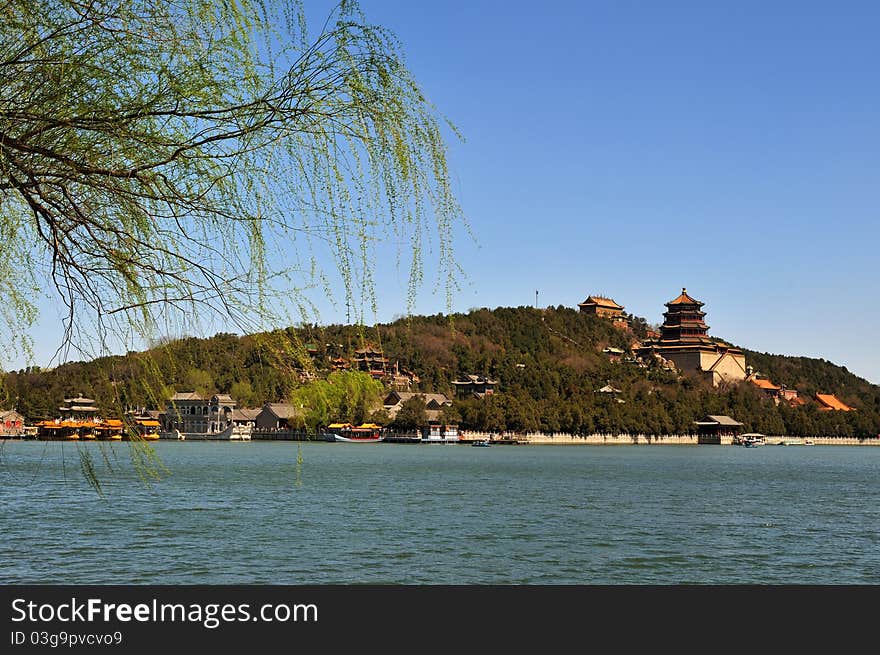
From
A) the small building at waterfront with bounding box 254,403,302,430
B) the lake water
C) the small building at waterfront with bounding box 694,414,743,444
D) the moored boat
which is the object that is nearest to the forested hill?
the small building at waterfront with bounding box 694,414,743,444

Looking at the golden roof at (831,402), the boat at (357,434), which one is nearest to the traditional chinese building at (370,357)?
the boat at (357,434)

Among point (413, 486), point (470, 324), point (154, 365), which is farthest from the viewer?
point (470, 324)

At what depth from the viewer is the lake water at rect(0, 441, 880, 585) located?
13047 mm

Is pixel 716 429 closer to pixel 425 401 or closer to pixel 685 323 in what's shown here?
pixel 685 323

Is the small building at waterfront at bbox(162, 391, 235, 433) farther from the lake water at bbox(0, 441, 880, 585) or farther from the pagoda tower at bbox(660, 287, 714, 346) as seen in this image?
the lake water at bbox(0, 441, 880, 585)

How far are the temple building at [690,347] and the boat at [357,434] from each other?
28897 millimetres

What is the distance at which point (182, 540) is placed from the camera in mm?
15625

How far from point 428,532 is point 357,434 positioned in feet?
208

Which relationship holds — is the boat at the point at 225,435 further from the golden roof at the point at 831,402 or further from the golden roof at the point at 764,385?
the golden roof at the point at 831,402

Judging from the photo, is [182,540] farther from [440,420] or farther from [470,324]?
[470,324]

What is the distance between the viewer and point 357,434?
8006 centimetres

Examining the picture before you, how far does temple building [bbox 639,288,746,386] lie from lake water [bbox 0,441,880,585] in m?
62.3
